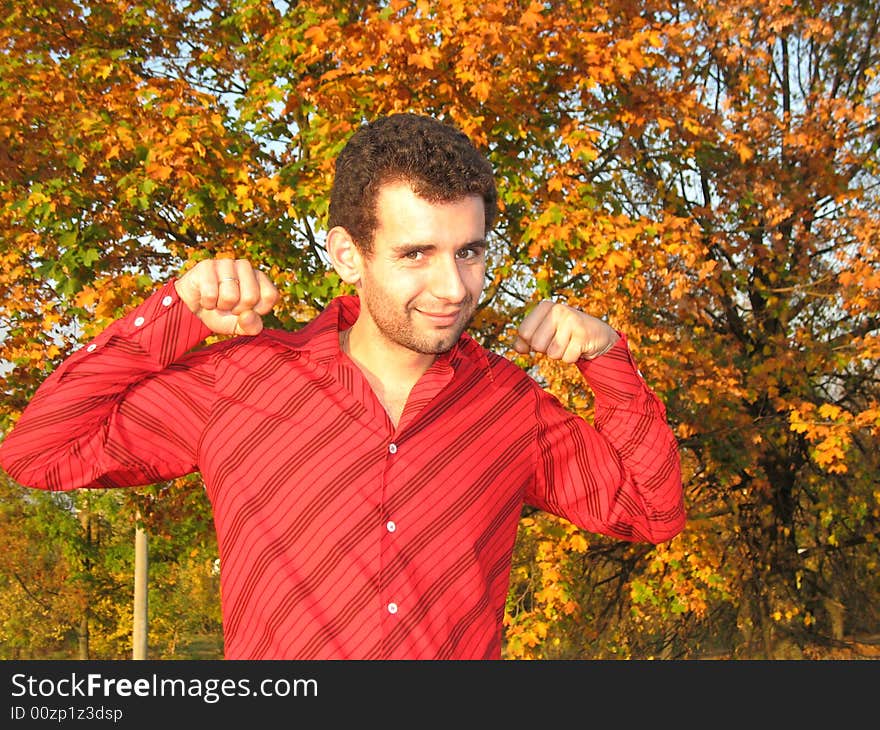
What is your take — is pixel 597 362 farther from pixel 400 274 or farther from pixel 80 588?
pixel 80 588

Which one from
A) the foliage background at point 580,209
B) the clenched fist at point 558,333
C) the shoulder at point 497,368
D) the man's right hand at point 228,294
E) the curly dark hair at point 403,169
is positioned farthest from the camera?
the foliage background at point 580,209

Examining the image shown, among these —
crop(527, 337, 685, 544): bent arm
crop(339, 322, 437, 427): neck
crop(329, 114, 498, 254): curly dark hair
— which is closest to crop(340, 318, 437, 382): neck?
crop(339, 322, 437, 427): neck

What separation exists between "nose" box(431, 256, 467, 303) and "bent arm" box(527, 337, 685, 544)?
1.44ft

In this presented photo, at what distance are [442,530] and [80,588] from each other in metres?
22.4

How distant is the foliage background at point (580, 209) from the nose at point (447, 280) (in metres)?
4.66

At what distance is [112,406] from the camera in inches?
86.9

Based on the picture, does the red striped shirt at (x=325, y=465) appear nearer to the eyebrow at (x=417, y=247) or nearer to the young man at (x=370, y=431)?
the young man at (x=370, y=431)

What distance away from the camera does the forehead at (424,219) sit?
2162 mm

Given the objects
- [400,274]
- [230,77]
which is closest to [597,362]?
[400,274]

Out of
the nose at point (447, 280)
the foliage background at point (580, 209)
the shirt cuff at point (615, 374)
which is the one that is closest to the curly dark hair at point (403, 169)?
the nose at point (447, 280)

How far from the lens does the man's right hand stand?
2068mm

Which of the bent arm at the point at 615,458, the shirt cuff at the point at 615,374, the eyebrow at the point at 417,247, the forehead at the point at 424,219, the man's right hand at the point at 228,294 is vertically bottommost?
the bent arm at the point at 615,458

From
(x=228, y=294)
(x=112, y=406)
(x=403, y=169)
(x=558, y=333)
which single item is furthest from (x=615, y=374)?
(x=112, y=406)

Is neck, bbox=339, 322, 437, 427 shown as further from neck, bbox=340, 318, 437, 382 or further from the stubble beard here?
the stubble beard
